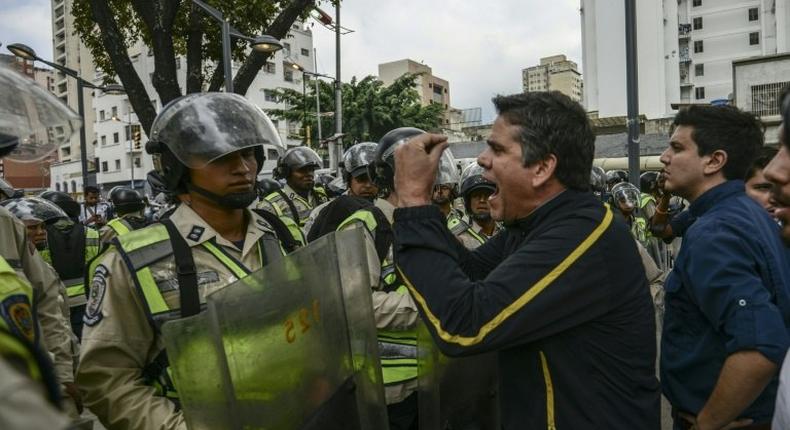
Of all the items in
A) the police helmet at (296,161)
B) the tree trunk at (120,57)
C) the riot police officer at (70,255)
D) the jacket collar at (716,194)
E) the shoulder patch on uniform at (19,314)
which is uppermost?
the tree trunk at (120,57)

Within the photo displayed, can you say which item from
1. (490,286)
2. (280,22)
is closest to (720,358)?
(490,286)

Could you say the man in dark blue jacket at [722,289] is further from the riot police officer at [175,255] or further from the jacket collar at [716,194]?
the riot police officer at [175,255]

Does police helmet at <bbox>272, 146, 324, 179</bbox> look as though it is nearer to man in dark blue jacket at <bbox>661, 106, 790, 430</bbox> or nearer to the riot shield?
man in dark blue jacket at <bbox>661, 106, 790, 430</bbox>

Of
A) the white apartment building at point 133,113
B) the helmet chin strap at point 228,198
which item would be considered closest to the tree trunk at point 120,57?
the helmet chin strap at point 228,198

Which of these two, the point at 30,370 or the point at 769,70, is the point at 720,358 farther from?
the point at 769,70

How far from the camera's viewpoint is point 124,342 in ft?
6.57

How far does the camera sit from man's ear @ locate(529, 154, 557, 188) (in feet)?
6.26

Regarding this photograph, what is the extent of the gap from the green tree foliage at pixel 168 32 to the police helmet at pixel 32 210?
3.69 metres

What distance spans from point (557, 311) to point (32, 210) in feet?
15.7

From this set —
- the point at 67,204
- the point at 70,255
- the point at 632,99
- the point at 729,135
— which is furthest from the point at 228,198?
the point at 632,99

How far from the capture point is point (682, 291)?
2326 millimetres

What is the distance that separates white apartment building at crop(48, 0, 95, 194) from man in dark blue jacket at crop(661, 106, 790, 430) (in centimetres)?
6307

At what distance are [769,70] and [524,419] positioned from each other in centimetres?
2803

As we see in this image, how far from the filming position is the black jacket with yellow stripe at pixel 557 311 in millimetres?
1719
